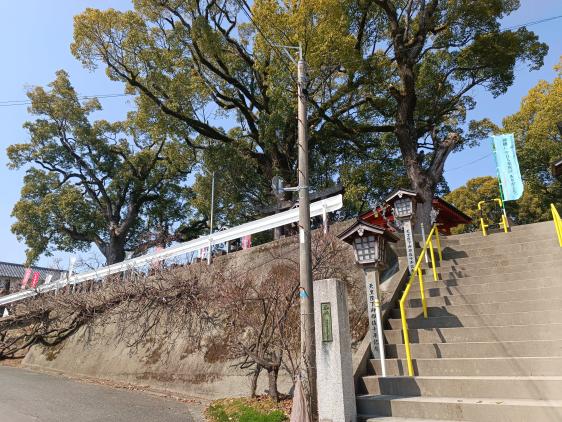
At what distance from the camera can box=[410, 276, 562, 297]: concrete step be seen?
7.32m

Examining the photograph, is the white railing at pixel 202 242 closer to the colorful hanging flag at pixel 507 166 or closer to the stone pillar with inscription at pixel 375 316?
the stone pillar with inscription at pixel 375 316

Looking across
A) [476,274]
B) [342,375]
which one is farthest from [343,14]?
[342,375]

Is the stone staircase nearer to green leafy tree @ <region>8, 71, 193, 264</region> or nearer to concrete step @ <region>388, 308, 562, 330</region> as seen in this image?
concrete step @ <region>388, 308, 562, 330</region>

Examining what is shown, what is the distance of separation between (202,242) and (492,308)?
827cm

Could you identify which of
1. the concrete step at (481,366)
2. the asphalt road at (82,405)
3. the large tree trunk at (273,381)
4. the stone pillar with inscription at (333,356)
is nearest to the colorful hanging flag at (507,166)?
the concrete step at (481,366)

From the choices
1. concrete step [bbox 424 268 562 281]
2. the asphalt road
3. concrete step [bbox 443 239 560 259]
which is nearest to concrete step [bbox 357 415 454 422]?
the asphalt road

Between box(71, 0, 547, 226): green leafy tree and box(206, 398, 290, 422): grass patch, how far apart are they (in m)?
11.3

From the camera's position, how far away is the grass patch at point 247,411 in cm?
617

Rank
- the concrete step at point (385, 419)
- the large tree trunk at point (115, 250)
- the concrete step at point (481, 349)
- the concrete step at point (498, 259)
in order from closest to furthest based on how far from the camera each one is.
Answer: the concrete step at point (385, 419), the concrete step at point (481, 349), the concrete step at point (498, 259), the large tree trunk at point (115, 250)

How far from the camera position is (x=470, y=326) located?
21.8 ft

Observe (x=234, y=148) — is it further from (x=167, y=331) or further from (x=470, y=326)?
Result: (x=470, y=326)

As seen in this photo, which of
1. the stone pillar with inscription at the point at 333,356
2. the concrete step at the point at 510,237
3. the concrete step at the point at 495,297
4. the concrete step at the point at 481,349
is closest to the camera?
the stone pillar with inscription at the point at 333,356

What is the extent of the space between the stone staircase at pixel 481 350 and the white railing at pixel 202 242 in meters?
3.05

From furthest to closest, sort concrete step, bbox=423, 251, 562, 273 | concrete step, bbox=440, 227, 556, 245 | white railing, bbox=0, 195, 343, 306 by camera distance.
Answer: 1. white railing, bbox=0, 195, 343, 306
2. concrete step, bbox=440, 227, 556, 245
3. concrete step, bbox=423, 251, 562, 273
